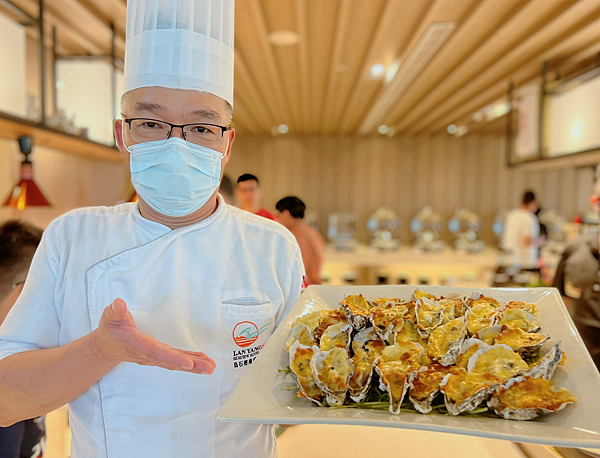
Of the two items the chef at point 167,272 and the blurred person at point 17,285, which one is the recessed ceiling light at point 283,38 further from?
the blurred person at point 17,285

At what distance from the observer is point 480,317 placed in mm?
829

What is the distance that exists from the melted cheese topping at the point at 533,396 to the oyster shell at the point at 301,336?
323 millimetres

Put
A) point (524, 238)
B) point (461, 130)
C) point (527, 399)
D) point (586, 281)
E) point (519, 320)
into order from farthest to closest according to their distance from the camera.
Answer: point (461, 130) → point (524, 238) → point (586, 281) → point (519, 320) → point (527, 399)

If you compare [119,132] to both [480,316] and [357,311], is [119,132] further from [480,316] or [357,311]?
[480,316]

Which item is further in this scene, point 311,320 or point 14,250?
point 14,250

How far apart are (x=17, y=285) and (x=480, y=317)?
1219 mm

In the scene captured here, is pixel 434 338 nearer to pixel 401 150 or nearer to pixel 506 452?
pixel 506 452

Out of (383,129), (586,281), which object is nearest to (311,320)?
(586,281)

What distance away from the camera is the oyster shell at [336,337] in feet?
2.52

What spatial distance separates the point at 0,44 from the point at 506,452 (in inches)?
107

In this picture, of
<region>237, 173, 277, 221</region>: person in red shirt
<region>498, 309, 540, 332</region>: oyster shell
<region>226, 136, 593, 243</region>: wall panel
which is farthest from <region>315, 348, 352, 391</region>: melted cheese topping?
<region>226, 136, 593, 243</region>: wall panel

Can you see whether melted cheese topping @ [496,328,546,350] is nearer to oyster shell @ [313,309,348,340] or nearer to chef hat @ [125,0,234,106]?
oyster shell @ [313,309,348,340]

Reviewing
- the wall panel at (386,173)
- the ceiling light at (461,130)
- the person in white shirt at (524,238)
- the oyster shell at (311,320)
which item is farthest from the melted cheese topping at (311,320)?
the wall panel at (386,173)

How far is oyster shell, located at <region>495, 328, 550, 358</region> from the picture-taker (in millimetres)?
729
